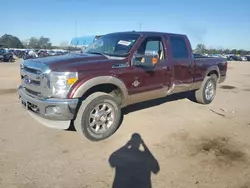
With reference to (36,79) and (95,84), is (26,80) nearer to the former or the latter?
(36,79)

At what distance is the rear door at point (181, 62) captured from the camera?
6066mm

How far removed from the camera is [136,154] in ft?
13.1

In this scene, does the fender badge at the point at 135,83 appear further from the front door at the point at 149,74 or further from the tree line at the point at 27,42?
the tree line at the point at 27,42

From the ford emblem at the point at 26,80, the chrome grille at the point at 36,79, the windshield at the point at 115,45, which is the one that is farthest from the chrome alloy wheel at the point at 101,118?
the ford emblem at the point at 26,80

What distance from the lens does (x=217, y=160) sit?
3.80 meters

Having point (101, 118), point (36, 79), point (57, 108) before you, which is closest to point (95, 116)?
point (101, 118)

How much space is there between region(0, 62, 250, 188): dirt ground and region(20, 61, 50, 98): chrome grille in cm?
84

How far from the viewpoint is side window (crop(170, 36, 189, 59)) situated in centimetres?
612

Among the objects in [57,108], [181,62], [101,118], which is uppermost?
[181,62]

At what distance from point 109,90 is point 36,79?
1.42 metres

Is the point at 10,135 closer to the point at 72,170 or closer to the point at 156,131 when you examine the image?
the point at 72,170

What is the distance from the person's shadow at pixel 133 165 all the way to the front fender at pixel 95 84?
1093 mm

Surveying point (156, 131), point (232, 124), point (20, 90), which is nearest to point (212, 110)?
point (232, 124)

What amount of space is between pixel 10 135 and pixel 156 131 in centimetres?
280
